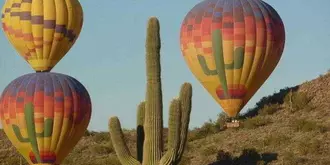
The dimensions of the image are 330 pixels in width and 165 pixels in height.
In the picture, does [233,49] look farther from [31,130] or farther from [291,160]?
[31,130]

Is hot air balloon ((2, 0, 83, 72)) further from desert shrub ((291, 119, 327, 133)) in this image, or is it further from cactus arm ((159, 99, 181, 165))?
cactus arm ((159, 99, 181, 165))

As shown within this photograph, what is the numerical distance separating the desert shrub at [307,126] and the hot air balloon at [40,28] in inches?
569

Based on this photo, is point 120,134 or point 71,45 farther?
point 71,45

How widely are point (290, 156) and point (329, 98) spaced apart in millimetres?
9934

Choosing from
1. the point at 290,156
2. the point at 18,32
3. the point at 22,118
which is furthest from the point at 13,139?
the point at 290,156

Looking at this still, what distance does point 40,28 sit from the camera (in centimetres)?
5538

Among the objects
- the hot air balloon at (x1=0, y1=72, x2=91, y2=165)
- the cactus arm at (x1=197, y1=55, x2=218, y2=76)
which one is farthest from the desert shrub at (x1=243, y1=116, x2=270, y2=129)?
the hot air balloon at (x1=0, y1=72, x2=91, y2=165)

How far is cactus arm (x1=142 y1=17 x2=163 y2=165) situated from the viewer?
36906 millimetres

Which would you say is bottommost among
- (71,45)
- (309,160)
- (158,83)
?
(309,160)

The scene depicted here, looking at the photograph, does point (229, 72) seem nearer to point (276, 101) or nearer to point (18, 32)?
point (276, 101)

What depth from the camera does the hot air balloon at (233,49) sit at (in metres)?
47.8

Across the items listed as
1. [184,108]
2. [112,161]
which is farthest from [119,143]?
[112,161]

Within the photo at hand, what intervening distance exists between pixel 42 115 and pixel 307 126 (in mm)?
13446

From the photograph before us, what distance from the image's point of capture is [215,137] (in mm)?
52844
